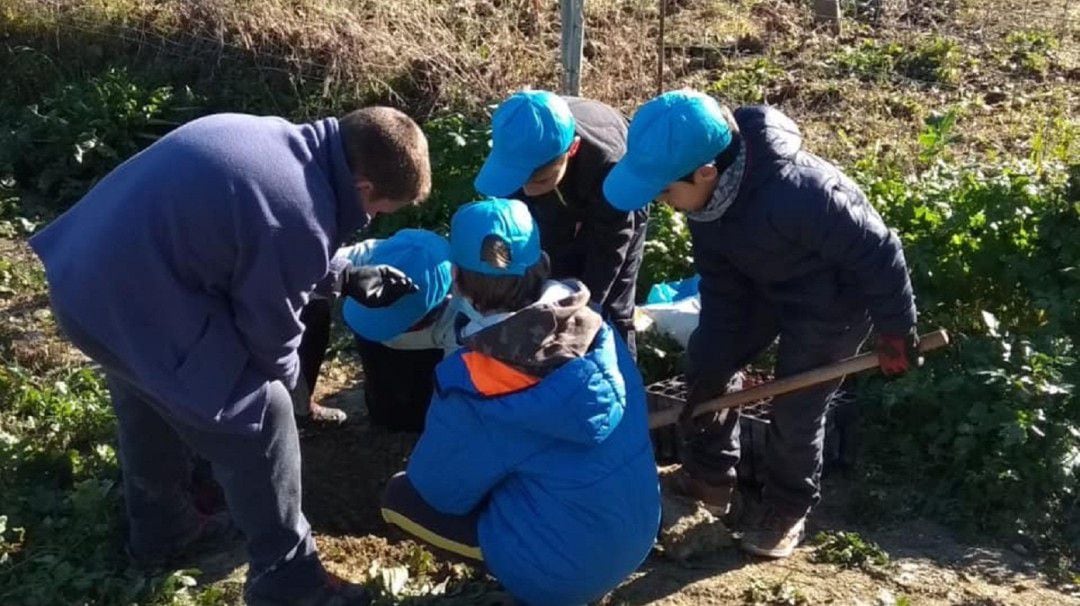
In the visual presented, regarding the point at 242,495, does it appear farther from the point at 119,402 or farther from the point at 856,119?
the point at 856,119

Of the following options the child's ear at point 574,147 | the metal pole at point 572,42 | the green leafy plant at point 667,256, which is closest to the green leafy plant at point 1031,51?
the metal pole at point 572,42

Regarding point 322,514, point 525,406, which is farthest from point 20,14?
point 525,406

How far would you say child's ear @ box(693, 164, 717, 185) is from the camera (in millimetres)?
3727

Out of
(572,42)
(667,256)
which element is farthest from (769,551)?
(572,42)

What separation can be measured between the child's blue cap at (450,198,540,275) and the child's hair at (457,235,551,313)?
0.4 inches

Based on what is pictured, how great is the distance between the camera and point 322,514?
180 inches

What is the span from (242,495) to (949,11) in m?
7.00

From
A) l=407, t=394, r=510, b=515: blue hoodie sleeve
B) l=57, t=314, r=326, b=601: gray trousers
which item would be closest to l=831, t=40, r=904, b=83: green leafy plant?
l=407, t=394, r=510, b=515: blue hoodie sleeve

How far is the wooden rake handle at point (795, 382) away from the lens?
4004 mm

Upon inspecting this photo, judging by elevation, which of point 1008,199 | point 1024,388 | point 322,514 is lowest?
point 322,514

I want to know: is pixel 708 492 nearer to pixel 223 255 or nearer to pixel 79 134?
pixel 223 255

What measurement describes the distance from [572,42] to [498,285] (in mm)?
3384

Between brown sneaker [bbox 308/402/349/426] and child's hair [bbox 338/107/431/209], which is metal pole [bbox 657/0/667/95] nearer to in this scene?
brown sneaker [bbox 308/402/349/426]

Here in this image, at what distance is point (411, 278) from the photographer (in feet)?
15.0
